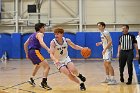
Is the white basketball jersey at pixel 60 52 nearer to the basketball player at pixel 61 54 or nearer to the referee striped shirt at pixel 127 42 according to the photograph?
the basketball player at pixel 61 54

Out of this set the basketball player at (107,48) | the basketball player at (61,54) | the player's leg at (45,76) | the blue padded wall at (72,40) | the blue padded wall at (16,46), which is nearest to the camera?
the basketball player at (61,54)

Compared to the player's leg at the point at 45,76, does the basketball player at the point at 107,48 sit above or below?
above

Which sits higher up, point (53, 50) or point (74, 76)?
point (53, 50)

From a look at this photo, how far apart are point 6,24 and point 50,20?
3549 mm

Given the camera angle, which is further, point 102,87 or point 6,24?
point 6,24

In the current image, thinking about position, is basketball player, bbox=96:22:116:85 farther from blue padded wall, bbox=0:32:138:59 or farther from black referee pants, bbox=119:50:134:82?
blue padded wall, bbox=0:32:138:59

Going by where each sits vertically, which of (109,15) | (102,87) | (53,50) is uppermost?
(109,15)

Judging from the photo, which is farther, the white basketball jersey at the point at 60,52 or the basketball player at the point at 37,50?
the basketball player at the point at 37,50

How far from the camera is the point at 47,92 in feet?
26.8

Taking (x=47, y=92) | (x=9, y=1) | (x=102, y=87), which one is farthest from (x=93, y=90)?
(x=9, y=1)

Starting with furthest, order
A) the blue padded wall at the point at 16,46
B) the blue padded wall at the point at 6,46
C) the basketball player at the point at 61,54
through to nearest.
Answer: the blue padded wall at the point at 6,46 < the blue padded wall at the point at 16,46 < the basketball player at the point at 61,54

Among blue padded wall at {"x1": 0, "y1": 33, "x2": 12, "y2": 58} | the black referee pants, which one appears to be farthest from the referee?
blue padded wall at {"x1": 0, "y1": 33, "x2": 12, "y2": 58}

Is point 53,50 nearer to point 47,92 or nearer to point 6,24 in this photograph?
point 47,92

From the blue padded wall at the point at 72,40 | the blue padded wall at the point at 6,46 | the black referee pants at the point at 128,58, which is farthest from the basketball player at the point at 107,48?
the blue padded wall at the point at 6,46
